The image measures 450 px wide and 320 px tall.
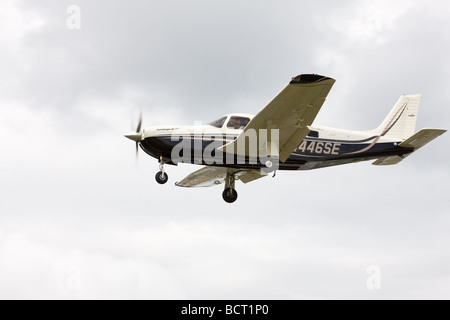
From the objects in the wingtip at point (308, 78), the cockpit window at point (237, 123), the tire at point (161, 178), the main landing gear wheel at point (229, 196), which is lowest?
the main landing gear wheel at point (229, 196)

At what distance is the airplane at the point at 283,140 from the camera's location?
76.0 ft

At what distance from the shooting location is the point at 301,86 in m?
21.9

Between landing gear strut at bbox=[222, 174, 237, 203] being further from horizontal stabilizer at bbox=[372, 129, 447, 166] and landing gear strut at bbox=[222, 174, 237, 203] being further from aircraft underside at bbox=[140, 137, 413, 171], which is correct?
horizontal stabilizer at bbox=[372, 129, 447, 166]

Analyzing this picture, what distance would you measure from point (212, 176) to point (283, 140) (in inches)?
230

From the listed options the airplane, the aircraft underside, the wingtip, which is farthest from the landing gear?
the wingtip

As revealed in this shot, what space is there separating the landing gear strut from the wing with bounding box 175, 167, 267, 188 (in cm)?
24

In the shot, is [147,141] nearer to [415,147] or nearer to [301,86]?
[301,86]

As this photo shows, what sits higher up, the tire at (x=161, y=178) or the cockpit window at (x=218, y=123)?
the cockpit window at (x=218, y=123)

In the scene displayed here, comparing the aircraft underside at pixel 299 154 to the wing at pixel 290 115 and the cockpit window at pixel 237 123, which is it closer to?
the wing at pixel 290 115

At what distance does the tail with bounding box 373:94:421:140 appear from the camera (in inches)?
1116

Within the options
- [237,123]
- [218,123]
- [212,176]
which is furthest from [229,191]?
[237,123]

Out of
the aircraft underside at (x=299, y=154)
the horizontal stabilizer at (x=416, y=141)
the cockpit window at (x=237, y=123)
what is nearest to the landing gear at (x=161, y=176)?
the aircraft underside at (x=299, y=154)

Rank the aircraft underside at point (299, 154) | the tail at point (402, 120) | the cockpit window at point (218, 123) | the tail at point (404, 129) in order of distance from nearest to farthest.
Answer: the aircraft underside at point (299, 154)
the cockpit window at point (218, 123)
the tail at point (404, 129)
the tail at point (402, 120)

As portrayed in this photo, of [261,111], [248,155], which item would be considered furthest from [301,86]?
[248,155]
